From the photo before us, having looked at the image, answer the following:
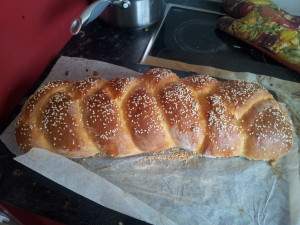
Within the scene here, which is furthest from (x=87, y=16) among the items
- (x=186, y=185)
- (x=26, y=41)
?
(x=186, y=185)

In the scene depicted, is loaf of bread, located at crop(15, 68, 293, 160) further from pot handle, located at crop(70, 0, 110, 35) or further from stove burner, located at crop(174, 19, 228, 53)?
stove burner, located at crop(174, 19, 228, 53)

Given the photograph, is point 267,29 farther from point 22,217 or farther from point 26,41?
point 22,217

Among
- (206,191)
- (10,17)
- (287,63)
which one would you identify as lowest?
(206,191)

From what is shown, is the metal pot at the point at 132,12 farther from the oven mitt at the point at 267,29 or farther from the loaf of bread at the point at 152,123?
the loaf of bread at the point at 152,123

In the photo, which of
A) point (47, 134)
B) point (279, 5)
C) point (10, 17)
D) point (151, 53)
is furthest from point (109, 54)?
point (279, 5)

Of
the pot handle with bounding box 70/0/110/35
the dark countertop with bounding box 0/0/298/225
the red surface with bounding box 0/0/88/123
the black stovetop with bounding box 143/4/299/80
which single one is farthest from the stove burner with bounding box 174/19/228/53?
the dark countertop with bounding box 0/0/298/225

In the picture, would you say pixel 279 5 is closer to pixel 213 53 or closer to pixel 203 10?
pixel 203 10
